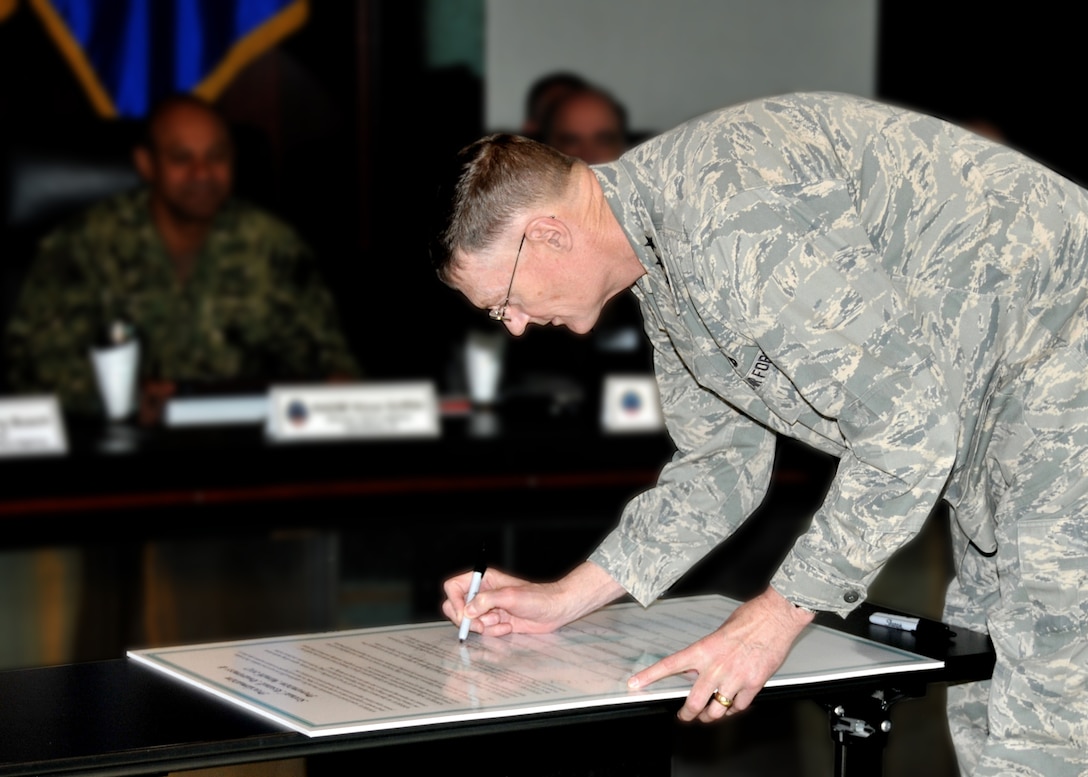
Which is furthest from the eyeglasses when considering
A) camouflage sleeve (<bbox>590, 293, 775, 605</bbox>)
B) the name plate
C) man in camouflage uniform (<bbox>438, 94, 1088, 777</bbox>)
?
the name plate

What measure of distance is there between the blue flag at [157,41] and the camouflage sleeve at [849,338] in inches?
153

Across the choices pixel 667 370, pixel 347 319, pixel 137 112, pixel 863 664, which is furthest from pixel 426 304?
pixel 863 664

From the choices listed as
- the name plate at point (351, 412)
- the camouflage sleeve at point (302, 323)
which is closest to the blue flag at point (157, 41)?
the camouflage sleeve at point (302, 323)

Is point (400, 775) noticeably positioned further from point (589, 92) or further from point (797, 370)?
point (589, 92)

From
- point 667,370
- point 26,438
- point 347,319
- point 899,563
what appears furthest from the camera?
point 347,319

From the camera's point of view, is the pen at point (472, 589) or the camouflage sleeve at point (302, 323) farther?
the camouflage sleeve at point (302, 323)

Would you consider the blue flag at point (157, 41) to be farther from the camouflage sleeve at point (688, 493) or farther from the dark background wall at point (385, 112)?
the camouflage sleeve at point (688, 493)

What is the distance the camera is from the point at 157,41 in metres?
4.79

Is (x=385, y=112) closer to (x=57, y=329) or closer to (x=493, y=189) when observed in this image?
(x=57, y=329)

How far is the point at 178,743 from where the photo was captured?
113 centimetres

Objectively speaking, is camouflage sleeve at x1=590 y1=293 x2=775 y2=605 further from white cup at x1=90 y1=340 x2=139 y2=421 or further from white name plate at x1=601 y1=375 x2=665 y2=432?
white cup at x1=90 y1=340 x2=139 y2=421

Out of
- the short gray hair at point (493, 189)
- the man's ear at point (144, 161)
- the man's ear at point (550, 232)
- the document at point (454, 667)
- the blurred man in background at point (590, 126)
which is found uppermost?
the blurred man in background at point (590, 126)

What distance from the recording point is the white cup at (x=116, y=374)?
10.2 ft

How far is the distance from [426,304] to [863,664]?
3358 mm
